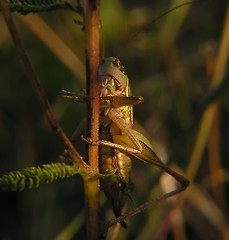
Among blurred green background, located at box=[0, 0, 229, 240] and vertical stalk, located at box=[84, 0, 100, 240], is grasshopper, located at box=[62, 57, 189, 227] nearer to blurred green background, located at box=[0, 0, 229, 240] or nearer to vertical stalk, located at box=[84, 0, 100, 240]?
vertical stalk, located at box=[84, 0, 100, 240]

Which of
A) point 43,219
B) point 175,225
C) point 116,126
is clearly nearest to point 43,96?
point 116,126

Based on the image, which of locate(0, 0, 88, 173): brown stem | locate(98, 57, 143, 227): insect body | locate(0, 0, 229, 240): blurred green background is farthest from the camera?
locate(0, 0, 229, 240): blurred green background

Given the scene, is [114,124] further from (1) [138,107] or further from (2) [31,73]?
(1) [138,107]

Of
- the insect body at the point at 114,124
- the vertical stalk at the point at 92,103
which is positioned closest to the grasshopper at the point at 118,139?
the insect body at the point at 114,124

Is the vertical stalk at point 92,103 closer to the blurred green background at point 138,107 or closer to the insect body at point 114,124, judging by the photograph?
the insect body at point 114,124

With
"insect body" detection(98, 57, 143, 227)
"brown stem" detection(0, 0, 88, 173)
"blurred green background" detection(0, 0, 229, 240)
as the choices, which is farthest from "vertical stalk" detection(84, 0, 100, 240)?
"blurred green background" detection(0, 0, 229, 240)

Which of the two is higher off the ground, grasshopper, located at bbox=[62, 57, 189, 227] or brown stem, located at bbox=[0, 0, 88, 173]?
grasshopper, located at bbox=[62, 57, 189, 227]

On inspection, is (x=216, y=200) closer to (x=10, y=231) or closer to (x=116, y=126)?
(x=10, y=231)

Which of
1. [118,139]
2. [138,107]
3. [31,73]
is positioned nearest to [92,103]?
[31,73]
